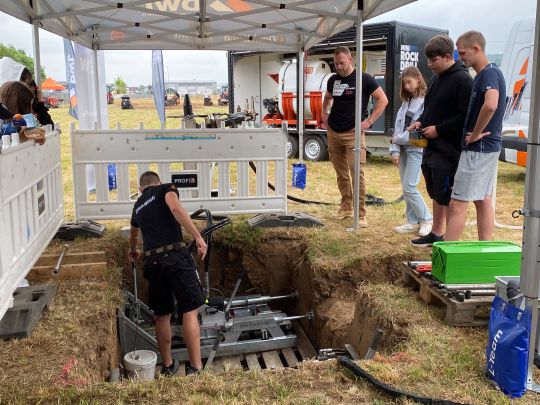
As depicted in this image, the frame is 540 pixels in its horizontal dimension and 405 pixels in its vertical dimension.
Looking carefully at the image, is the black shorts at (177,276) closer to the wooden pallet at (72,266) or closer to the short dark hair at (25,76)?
the wooden pallet at (72,266)

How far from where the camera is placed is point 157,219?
466 cm

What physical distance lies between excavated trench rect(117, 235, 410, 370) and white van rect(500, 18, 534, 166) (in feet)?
18.2

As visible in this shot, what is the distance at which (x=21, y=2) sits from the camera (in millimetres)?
5945

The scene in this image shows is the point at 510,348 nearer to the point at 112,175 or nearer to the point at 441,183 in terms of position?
the point at 441,183

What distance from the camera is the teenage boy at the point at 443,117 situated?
5117 millimetres

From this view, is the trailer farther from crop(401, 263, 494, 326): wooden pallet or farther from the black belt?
crop(401, 263, 494, 326): wooden pallet

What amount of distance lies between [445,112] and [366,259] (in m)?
1.72

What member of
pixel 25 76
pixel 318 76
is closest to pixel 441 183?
pixel 25 76

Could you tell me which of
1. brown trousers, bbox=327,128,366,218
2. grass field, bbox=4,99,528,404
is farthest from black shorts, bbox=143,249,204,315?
brown trousers, bbox=327,128,366,218

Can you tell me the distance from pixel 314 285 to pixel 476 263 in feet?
7.13

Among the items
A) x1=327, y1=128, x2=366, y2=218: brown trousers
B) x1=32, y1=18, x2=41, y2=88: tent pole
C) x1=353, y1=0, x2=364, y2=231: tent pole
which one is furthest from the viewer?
x1=327, y1=128, x2=366, y2=218: brown trousers

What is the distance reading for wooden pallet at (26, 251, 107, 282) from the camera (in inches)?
199

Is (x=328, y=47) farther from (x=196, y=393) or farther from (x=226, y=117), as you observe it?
(x=196, y=393)

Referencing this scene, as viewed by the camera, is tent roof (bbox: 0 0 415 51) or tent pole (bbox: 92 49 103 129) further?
tent pole (bbox: 92 49 103 129)
